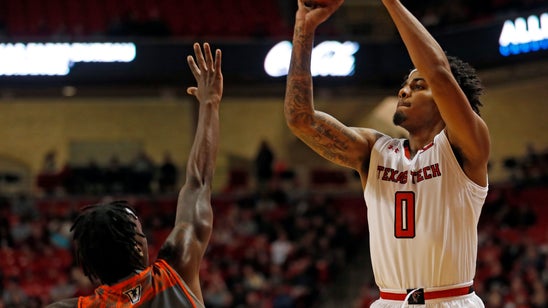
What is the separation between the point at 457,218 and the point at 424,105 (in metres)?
0.62

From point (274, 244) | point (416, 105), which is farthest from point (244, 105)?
point (416, 105)

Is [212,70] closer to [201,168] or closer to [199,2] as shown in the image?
[201,168]

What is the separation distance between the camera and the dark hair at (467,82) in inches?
182

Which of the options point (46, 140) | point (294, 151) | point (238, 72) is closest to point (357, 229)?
point (238, 72)

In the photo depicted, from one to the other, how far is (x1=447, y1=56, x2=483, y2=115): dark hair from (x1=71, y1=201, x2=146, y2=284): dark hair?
6.88ft

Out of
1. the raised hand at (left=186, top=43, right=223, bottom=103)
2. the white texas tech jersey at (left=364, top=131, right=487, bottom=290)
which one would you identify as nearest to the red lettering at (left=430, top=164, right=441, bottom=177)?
the white texas tech jersey at (left=364, top=131, right=487, bottom=290)

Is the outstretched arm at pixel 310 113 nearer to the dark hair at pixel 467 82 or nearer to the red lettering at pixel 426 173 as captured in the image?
the red lettering at pixel 426 173

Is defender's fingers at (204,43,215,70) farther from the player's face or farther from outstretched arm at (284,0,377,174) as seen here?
the player's face

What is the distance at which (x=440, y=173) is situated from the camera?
4410 millimetres

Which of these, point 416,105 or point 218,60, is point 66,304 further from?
point 416,105

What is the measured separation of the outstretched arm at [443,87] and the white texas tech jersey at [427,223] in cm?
16

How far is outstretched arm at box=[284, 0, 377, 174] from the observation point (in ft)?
15.1

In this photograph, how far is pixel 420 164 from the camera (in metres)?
4.50

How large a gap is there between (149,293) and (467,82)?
7.28ft
